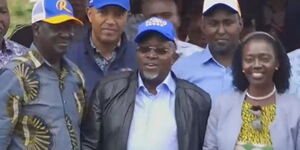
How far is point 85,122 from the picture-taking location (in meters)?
6.01

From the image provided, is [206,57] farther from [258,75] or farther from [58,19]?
[58,19]

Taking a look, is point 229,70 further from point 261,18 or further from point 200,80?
point 261,18

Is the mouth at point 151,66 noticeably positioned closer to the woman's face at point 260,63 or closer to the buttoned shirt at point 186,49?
the woman's face at point 260,63

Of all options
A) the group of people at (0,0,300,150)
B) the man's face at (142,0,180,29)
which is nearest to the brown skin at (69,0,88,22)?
the man's face at (142,0,180,29)

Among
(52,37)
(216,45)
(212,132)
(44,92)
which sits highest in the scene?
(52,37)

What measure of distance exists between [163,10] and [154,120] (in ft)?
5.65

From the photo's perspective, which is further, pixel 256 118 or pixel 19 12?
pixel 19 12

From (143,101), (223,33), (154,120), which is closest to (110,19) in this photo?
(223,33)

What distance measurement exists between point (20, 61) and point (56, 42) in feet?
0.88

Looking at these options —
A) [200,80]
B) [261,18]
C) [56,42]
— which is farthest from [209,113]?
[261,18]

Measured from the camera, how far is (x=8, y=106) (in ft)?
18.5

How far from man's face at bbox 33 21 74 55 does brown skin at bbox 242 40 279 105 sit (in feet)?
3.74

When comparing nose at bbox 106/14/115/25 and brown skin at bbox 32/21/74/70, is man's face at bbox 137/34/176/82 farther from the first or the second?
nose at bbox 106/14/115/25

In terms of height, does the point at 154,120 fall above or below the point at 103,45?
below
